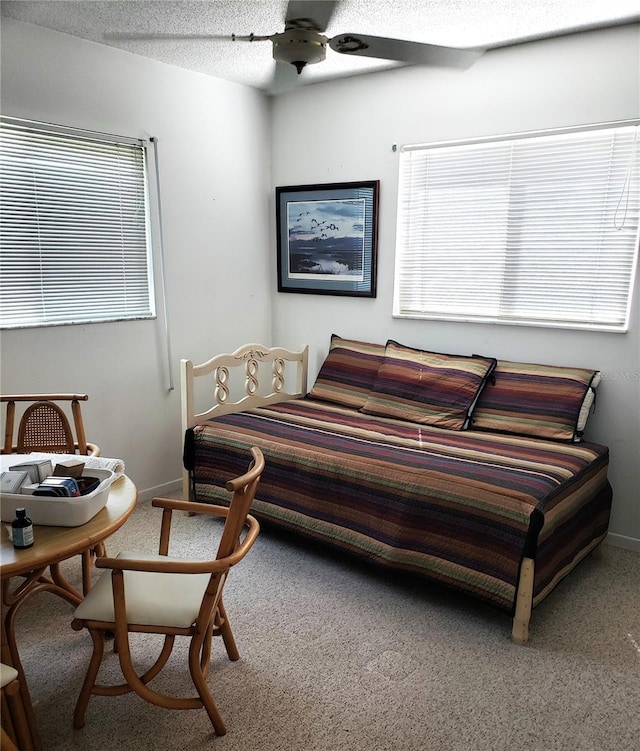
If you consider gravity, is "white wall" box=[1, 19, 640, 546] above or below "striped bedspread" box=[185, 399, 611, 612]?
above

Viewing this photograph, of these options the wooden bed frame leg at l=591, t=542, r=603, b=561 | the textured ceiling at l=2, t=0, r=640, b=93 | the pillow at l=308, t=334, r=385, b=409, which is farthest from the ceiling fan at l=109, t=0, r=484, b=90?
the wooden bed frame leg at l=591, t=542, r=603, b=561

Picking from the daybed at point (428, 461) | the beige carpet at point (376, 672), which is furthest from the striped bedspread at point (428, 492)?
the beige carpet at point (376, 672)

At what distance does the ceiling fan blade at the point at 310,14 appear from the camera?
1823mm

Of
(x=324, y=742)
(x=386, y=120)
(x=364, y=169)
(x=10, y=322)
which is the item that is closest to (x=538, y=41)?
(x=386, y=120)

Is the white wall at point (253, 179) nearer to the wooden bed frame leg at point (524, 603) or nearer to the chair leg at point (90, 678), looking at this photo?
the wooden bed frame leg at point (524, 603)

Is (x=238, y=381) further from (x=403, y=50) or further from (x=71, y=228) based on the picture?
(x=403, y=50)

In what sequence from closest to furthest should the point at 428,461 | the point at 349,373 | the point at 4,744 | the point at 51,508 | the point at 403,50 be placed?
the point at 4,744, the point at 51,508, the point at 403,50, the point at 428,461, the point at 349,373

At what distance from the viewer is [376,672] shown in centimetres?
208

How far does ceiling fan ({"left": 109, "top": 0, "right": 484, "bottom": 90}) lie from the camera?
75.4 inches

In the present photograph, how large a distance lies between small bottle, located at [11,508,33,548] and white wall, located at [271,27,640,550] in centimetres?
262

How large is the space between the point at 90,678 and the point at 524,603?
1548mm

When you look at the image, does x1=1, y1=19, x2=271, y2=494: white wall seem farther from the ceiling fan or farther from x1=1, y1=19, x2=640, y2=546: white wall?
the ceiling fan

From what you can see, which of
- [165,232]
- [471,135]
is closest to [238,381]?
[165,232]

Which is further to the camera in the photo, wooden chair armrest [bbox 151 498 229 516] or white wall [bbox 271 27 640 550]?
white wall [bbox 271 27 640 550]
